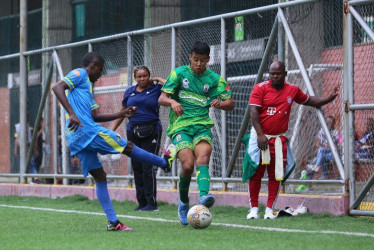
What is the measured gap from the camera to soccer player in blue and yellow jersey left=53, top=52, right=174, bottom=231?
25.8ft

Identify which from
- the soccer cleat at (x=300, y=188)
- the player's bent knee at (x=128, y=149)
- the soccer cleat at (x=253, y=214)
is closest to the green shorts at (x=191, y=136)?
the player's bent knee at (x=128, y=149)

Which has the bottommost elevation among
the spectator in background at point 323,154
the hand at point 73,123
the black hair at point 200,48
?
the spectator in background at point 323,154

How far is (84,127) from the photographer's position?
26.0 feet

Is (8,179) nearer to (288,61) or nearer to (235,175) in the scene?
(235,175)

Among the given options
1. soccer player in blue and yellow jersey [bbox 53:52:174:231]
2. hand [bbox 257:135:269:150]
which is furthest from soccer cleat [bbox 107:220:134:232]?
hand [bbox 257:135:269:150]

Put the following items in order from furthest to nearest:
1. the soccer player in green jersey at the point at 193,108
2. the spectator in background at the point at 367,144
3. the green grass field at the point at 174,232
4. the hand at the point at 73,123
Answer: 1. the spectator in background at the point at 367,144
2. the soccer player in green jersey at the point at 193,108
3. the hand at the point at 73,123
4. the green grass field at the point at 174,232

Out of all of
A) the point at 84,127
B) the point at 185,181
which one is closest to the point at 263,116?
the point at 185,181

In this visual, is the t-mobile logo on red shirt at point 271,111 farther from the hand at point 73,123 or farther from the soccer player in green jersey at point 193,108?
the hand at point 73,123

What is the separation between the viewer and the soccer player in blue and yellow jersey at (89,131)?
787 cm

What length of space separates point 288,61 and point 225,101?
7.42 feet

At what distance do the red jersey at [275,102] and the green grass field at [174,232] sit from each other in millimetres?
1089

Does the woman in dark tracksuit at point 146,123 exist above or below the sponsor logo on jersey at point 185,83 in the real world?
below

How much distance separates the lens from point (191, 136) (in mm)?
8391

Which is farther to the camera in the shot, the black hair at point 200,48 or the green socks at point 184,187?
the green socks at point 184,187
